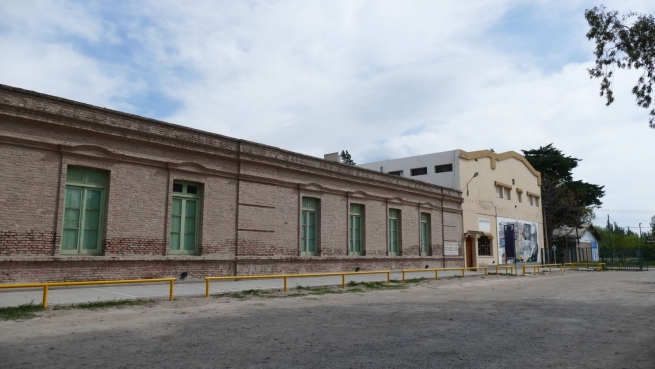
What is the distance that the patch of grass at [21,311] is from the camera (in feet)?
29.0

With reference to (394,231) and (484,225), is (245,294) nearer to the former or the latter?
(394,231)

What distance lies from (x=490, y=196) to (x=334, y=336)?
100 feet

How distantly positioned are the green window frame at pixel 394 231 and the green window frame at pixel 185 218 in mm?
12012

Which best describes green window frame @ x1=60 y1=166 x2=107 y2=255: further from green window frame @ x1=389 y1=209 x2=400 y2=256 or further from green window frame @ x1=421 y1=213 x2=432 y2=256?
green window frame @ x1=421 y1=213 x2=432 y2=256

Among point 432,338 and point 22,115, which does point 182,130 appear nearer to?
point 22,115

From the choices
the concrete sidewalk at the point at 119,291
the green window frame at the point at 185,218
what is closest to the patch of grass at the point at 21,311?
the concrete sidewalk at the point at 119,291

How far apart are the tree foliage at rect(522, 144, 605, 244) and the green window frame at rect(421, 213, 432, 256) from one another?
64.4 feet

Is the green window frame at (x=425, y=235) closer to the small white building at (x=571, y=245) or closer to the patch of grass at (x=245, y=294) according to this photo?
the patch of grass at (x=245, y=294)

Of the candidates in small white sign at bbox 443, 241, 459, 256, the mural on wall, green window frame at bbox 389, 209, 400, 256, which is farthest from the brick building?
the mural on wall

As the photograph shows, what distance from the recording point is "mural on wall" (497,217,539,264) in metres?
36.6

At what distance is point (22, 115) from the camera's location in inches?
505

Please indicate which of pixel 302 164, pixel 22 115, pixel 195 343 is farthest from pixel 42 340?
pixel 302 164

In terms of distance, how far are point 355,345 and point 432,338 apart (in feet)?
4.60

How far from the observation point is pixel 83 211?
14.2 metres
